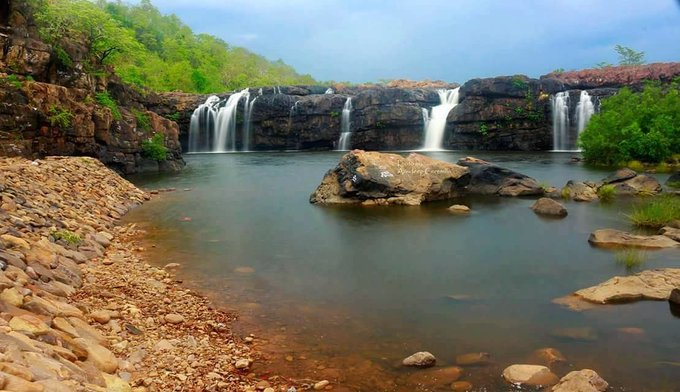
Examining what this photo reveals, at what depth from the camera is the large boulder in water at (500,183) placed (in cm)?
2019

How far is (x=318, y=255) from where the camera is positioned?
12.0 m

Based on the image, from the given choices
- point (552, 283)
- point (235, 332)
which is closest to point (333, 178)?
point (552, 283)

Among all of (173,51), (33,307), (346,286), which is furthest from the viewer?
(173,51)

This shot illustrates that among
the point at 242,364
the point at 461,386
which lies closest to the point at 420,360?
the point at 461,386

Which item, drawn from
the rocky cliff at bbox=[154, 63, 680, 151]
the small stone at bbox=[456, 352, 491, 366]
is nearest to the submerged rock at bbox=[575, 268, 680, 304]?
the small stone at bbox=[456, 352, 491, 366]

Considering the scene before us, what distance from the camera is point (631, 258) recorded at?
10.5m

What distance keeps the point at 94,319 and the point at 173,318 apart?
1.07m

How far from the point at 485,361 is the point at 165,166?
26.4 m

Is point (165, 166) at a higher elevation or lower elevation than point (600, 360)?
higher

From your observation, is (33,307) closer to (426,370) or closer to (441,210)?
(426,370)

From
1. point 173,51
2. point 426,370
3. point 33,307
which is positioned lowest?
point 426,370

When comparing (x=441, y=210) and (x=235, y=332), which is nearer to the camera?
(x=235, y=332)

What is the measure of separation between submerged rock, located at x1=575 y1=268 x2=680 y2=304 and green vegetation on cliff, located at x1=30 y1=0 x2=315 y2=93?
2413cm

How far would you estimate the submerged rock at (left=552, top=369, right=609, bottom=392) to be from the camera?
5.45 m
